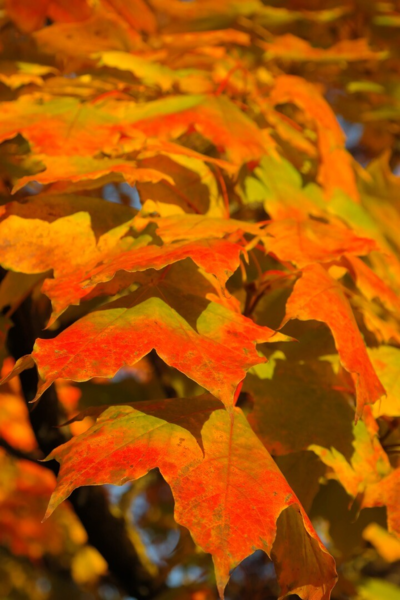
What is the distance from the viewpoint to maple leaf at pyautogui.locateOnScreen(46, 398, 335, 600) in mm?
441

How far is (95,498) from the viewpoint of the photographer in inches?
40.8

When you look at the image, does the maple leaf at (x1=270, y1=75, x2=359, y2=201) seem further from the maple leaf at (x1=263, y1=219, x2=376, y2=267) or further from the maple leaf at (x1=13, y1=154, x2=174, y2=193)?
the maple leaf at (x1=13, y1=154, x2=174, y2=193)

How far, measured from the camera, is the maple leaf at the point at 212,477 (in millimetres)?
441

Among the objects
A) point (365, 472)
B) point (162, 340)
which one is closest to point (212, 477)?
point (162, 340)

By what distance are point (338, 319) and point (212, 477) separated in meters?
0.18

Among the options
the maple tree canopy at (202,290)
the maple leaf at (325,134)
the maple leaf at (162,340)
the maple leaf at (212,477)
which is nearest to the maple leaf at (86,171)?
the maple tree canopy at (202,290)

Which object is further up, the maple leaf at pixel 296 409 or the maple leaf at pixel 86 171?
the maple leaf at pixel 86 171

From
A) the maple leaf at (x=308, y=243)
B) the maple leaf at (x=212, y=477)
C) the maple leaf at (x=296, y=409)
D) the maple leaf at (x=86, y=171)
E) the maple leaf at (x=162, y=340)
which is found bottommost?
the maple leaf at (x=296, y=409)

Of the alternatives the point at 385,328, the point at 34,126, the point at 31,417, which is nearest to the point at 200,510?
the point at 385,328

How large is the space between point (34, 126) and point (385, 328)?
0.44 m

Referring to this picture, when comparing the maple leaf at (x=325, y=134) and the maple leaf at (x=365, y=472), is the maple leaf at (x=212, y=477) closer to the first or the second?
the maple leaf at (x=365, y=472)

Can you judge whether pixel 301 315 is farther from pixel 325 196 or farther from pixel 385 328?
pixel 325 196

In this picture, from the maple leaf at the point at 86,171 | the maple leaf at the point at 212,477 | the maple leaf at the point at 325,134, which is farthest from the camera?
the maple leaf at the point at 325,134

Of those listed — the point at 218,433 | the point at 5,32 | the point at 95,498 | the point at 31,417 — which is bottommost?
the point at 95,498
